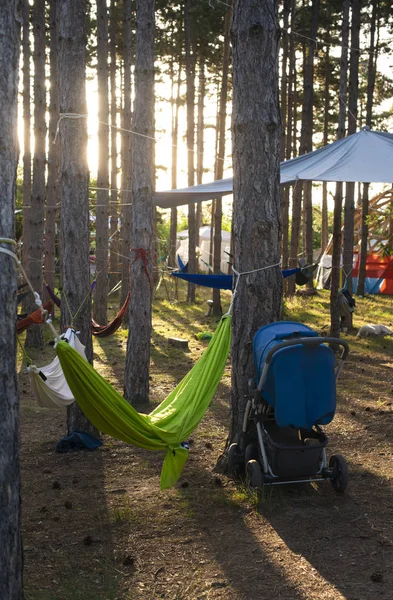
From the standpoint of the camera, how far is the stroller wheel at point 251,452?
4574 millimetres

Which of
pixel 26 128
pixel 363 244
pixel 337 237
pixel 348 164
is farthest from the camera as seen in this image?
pixel 363 244

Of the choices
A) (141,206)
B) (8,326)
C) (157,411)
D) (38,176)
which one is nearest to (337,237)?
(141,206)

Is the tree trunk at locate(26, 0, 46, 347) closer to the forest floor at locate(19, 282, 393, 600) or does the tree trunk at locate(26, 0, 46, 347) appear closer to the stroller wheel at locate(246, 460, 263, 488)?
the forest floor at locate(19, 282, 393, 600)

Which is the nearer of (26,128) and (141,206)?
(141,206)

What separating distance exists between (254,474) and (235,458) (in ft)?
1.77

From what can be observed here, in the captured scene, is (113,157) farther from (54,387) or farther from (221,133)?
(54,387)

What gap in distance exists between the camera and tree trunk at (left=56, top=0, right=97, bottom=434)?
5684mm

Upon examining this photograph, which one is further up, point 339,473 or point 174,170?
point 174,170

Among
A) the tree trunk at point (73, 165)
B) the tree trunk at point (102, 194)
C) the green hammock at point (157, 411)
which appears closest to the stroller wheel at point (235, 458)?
the green hammock at point (157, 411)

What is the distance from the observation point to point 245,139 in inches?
192

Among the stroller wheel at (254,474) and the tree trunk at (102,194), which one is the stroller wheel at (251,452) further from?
the tree trunk at (102,194)

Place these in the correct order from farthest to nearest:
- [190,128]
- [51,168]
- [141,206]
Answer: [190,128], [51,168], [141,206]

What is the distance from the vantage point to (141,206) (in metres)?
6.98

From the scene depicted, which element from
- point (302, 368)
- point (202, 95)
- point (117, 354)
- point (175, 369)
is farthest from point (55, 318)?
point (202, 95)
